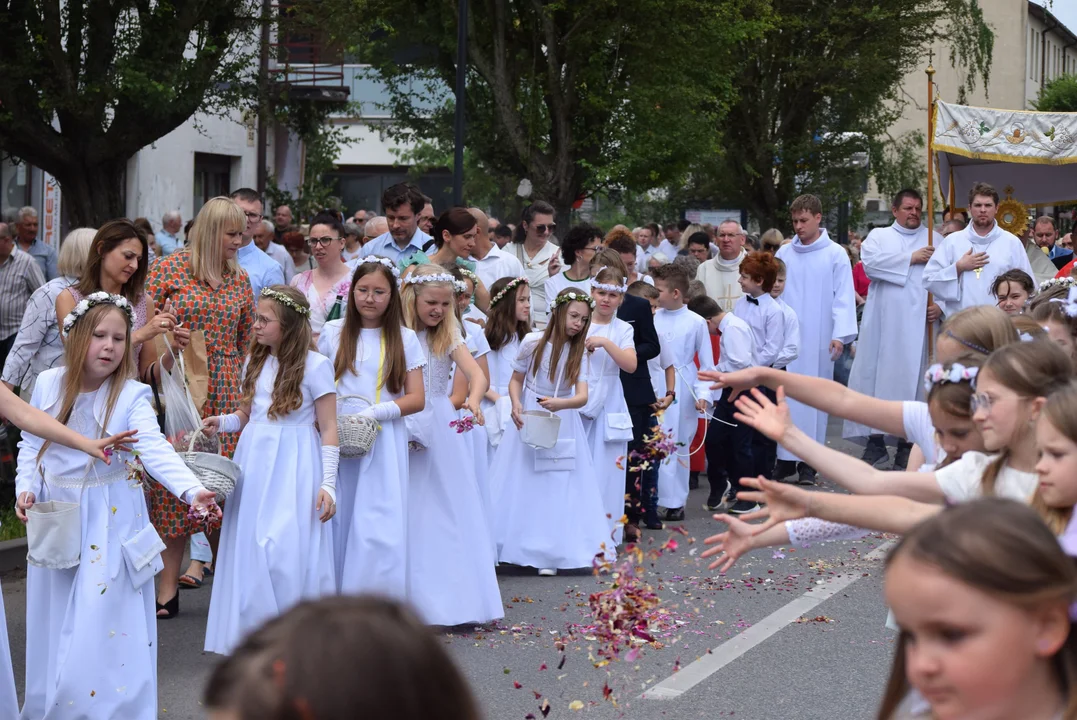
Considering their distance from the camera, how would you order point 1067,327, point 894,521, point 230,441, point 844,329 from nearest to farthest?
point 894,521 < point 1067,327 < point 230,441 < point 844,329

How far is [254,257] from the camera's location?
9758 millimetres

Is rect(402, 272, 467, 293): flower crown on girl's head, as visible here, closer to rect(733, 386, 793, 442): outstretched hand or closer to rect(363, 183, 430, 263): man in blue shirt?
rect(363, 183, 430, 263): man in blue shirt

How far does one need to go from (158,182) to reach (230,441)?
21.0 meters

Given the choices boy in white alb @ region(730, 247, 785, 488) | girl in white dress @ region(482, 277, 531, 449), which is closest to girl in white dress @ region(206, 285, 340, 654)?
girl in white dress @ region(482, 277, 531, 449)

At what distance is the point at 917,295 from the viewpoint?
522 inches

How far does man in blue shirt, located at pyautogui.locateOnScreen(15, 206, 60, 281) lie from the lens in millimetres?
13398

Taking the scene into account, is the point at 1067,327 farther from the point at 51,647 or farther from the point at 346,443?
the point at 51,647

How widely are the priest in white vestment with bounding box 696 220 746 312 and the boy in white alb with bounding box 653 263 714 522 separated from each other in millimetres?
2056

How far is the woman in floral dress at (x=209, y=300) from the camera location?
7.43 metres

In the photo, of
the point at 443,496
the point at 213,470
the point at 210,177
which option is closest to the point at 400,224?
the point at 443,496

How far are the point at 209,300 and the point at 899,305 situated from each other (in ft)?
25.1

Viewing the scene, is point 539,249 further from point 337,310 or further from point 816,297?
point 337,310

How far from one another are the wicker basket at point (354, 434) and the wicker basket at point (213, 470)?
58 centimetres

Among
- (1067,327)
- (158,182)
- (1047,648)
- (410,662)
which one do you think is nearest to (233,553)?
(1067,327)
